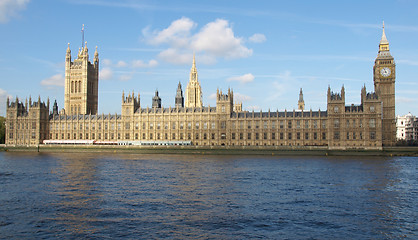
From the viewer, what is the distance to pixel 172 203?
1608 inches

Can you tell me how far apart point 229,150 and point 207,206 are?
274 ft

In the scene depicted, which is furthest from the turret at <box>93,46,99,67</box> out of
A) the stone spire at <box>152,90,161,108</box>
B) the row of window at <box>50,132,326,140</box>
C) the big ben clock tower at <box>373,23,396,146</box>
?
the big ben clock tower at <box>373,23,396,146</box>

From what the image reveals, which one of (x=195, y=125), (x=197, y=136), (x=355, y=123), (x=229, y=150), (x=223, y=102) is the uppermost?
(x=223, y=102)

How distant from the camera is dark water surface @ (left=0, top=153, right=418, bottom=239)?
3138 centimetres

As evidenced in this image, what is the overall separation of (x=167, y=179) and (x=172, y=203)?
17.2 m

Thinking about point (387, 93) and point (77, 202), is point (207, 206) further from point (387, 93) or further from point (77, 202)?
point (387, 93)

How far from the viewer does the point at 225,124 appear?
136 m

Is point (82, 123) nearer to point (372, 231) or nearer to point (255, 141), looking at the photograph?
point (255, 141)

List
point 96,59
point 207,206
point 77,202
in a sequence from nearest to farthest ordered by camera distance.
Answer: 1. point 207,206
2. point 77,202
3. point 96,59

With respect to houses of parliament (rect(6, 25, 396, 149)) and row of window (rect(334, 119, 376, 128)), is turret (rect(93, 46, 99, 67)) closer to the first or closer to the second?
houses of parliament (rect(6, 25, 396, 149))

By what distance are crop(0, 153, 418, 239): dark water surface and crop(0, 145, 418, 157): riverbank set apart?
54.6 meters

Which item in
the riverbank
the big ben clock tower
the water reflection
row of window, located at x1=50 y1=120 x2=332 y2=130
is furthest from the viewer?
the big ben clock tower

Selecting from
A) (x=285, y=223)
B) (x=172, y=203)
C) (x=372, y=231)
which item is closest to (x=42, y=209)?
(x=172, y=203)

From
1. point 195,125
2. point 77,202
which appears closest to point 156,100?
point 195,125
